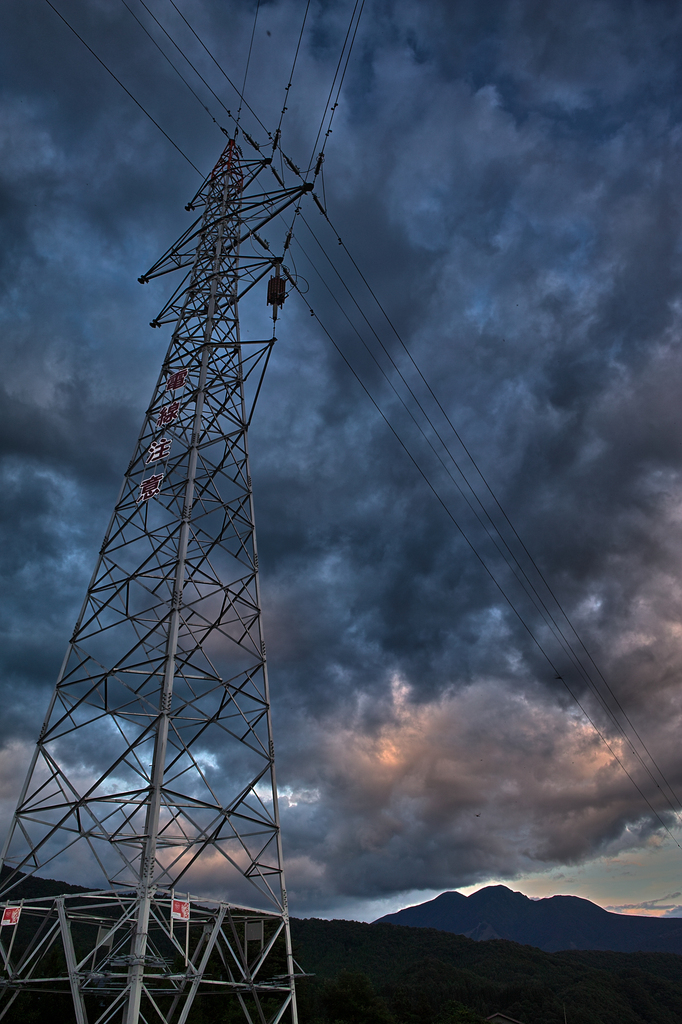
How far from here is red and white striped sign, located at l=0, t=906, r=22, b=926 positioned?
15234 millimetres

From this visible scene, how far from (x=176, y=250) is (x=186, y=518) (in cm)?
1322

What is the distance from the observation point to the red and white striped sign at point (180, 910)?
48.6 feet

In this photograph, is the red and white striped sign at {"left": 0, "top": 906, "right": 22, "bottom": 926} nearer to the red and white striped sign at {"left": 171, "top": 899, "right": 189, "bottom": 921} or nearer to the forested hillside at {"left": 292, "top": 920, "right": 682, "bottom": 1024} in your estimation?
the red and white striped sign at {"left": 171, "top": 899, "right": 189, "bottom": 921}

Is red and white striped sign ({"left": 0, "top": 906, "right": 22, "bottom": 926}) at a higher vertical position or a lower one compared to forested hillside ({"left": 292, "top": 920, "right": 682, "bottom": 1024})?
higher

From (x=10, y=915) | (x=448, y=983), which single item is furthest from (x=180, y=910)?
(x=448, y=983)

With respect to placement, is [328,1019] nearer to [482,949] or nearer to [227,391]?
[227,391]

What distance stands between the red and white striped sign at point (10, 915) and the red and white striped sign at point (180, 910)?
12.2 ft

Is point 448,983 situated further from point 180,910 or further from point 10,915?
point 10,915

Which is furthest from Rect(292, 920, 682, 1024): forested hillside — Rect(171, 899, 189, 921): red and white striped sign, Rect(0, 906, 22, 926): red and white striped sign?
Rect(171, 899, 189, 921): red and white striped sign

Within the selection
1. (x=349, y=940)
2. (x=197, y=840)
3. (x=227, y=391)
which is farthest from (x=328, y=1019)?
(x=349, y=940)

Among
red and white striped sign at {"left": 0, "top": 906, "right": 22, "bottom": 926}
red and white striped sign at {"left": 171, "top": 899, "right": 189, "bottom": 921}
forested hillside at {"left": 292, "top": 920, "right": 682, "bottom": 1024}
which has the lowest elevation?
forested hillside at {"left": 292, "top": 920, "right": 682, "bottom": 1024}

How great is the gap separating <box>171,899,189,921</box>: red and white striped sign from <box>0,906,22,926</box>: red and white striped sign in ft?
12.2

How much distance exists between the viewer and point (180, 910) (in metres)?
15.0

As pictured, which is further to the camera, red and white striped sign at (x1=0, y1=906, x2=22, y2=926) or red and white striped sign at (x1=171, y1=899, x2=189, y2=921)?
red and white striped sign at (x1=0, y1=906, x2=22, y2=926)
